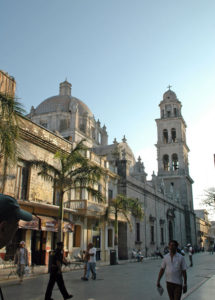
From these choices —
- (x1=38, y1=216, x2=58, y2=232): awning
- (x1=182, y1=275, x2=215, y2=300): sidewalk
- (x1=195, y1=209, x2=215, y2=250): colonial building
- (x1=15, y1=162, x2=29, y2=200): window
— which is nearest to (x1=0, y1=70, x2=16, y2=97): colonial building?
(x1=15, y1=162, x2=29, y2=200): window

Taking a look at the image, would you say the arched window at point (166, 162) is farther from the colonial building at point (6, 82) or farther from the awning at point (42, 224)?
the colonial building at point (6, 82)

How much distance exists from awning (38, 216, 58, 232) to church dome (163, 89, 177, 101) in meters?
50.9

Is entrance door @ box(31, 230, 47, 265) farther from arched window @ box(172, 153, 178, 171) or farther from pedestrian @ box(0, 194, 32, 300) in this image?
arched window @ box(172, 153, 178, 171)

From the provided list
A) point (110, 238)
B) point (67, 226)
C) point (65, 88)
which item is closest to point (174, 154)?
point (65, 88)

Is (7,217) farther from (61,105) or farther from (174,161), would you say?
(174,161)

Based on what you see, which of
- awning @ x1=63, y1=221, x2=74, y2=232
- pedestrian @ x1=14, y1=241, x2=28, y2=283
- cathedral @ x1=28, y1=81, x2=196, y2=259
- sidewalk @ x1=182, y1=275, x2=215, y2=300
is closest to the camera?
sidewalk @ x1=182, y1=275, x2=215, y2=300

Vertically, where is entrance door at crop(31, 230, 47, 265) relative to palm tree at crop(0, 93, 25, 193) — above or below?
below

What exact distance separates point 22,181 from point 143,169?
24.9 meters

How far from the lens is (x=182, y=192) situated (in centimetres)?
5934

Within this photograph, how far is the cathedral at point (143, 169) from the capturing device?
3344cm

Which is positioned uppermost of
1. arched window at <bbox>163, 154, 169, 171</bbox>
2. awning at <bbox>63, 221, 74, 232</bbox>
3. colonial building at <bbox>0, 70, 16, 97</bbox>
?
arched window at <bbox>163, 154, 169, 171</bbox>

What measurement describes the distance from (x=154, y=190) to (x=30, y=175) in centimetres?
2610

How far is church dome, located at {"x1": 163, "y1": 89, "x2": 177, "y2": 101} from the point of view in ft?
213

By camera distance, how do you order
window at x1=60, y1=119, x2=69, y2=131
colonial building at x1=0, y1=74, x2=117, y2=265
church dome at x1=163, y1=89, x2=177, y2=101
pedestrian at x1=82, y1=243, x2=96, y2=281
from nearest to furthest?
pedestrian at x1=82, y1=243, x2=96, y2=281
colonial building at x1=0, y1=74, x2=117, y2=265
window at x1=60, y1=119, x2=69, y2=131
church dome at x1=163, y1=89, x2=177, y2=101
